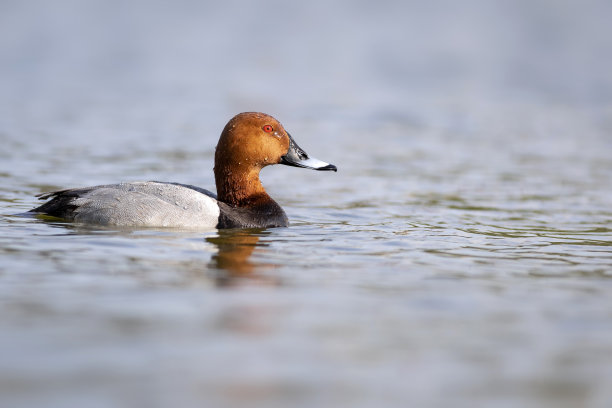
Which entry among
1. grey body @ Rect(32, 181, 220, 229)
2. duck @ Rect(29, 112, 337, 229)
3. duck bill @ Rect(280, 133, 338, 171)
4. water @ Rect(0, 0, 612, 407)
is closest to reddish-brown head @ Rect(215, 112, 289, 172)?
duck @ Rect(29, 112, 337, 229)

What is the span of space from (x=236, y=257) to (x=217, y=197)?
6.30ft

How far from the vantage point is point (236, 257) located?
655 cm

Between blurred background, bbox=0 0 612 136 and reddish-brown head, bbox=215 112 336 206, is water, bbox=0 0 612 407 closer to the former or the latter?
blurred background, bbox=0 0 612 136

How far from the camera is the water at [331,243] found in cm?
401

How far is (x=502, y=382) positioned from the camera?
398cm

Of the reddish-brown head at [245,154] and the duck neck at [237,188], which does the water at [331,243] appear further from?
the reddish-brown head at [245,154]

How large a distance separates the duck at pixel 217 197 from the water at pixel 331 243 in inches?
11.6

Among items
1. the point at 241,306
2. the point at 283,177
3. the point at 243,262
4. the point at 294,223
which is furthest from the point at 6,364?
the point at 283,177

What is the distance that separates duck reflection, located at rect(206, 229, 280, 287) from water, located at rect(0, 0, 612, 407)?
4 cm

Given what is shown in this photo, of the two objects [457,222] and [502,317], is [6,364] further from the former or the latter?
[457,222]

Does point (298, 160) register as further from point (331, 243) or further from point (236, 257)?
point (236, 257)

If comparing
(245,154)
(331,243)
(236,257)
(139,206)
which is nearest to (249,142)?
(245,154)

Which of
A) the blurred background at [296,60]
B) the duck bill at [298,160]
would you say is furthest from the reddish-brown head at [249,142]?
the blurred background at [296,60]

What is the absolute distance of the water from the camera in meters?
4.01
